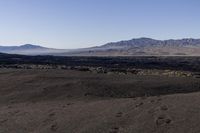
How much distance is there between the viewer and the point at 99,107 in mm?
23250

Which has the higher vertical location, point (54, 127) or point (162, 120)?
point (162, 120)

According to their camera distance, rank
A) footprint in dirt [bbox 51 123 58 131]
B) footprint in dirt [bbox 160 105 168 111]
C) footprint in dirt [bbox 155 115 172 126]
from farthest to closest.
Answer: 1. footprint in dirt [bbox 160 105 168 111]
2. footprint in dirt [bbox 51 123 58 131]
3. footprint in dirt [bbox 155 115 172 126]

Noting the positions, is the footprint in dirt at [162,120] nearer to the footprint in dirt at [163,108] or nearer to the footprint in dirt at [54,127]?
the footprint in dirt at [163,108]

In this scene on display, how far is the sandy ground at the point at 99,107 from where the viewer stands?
18.9 meters

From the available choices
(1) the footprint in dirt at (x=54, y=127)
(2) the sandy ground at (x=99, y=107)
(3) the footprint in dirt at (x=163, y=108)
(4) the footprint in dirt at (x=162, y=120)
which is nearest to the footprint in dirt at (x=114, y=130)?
(2) the sandy ground at (x=99, y=107)

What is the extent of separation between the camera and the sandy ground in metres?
18.9

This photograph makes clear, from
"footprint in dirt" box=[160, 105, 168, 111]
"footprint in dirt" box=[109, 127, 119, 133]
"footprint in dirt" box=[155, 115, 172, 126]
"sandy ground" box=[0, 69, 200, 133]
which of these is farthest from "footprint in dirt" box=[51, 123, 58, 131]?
"footprint in dirt" box=[160, 105, 168, 111]

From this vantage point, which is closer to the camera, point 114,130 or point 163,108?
point 114,130

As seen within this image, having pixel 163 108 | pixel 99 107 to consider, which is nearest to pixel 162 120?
pixel 163 108

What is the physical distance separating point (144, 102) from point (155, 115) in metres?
3.41

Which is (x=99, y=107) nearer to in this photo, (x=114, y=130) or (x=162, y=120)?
(x=114, y=130)

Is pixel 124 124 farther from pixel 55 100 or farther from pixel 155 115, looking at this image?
pixel 55 100

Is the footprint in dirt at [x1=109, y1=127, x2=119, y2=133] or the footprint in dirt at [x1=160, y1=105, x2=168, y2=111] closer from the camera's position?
the footprint in dirt at [x1=109, y1=127, x2=119, y2=133]

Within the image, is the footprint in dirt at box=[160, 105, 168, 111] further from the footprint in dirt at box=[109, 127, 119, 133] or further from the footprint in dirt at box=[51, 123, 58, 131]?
the footprint in dirt at box=[51, 123, 58, 131]
